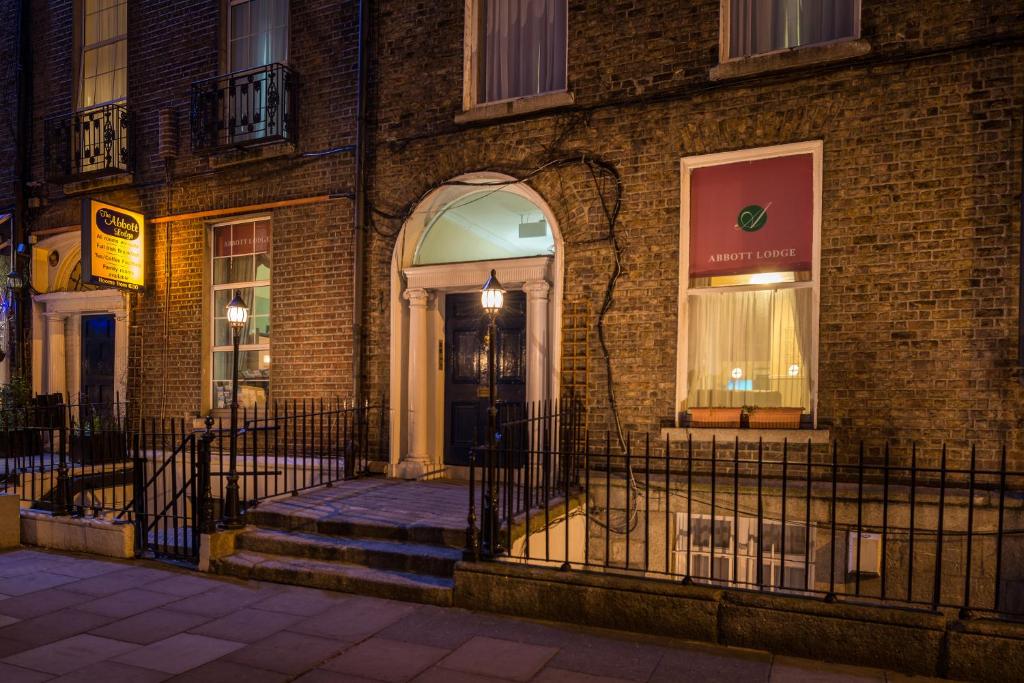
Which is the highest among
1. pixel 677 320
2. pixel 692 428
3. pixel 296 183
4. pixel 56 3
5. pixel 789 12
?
pixel 56 3

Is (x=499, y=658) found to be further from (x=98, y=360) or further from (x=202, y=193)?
(x=98, y=360)

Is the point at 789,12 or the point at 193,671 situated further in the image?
the point at 789,12

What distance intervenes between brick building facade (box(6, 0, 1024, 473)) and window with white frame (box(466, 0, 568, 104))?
0.36 ft

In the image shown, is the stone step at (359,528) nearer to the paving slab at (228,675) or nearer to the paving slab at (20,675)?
the paving slab at (228,675)

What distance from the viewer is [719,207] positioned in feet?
23.9

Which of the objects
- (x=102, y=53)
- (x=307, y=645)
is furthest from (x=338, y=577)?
(x=102, y=53)

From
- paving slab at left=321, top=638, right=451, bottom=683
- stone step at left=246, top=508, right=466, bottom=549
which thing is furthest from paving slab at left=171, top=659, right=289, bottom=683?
stone step at left=246, top=508, right=466, bottom=549

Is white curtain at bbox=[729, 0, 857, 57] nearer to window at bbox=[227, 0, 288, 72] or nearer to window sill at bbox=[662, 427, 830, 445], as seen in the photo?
window sill at bbox=[662, 427, 830, 445]

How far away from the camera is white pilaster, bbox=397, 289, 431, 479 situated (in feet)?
27.9

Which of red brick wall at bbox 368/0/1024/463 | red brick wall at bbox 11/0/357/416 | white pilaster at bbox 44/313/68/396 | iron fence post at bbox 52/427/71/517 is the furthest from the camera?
white pilaster at bbox 44/313/68/396

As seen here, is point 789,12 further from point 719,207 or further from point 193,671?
point 193,671

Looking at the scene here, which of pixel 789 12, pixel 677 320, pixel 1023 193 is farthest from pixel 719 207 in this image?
pixel 1023 193

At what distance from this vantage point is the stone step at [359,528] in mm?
5914

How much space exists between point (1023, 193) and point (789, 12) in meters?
2.83
